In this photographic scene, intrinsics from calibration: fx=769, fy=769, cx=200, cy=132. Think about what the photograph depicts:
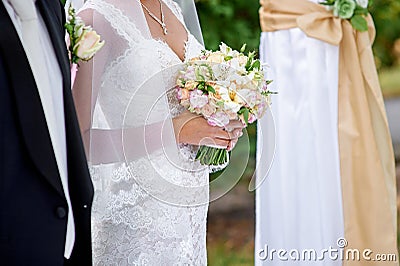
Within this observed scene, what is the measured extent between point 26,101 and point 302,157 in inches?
90.2

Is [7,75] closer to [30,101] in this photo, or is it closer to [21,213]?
[30,101]

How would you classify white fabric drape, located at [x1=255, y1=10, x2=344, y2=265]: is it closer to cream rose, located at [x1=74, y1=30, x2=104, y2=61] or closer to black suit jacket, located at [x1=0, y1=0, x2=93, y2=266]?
cream rose, located at [x1=74, y1=30, x2=104, y2=61]

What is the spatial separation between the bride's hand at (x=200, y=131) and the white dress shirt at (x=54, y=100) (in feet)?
2.26

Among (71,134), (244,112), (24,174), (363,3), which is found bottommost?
(24,174)

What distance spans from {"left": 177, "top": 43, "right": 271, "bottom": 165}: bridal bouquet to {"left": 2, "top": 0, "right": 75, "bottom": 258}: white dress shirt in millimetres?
669

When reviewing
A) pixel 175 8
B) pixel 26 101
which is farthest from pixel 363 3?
pixel 26 101

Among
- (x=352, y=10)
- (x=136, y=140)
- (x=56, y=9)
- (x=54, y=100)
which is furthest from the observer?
(x=352, y=10)

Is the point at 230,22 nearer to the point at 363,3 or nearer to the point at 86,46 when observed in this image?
the point at 363,3

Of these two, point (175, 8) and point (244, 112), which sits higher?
point (175, 8)

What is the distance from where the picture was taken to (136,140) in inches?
102

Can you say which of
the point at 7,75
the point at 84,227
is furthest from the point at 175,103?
the point at 7,75

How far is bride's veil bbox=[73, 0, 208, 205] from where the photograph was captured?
2580 mm

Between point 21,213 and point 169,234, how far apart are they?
834mm

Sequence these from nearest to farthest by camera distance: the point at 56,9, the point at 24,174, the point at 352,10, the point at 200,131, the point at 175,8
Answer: the point at 24,174
the point at 56,9
the point at 200,131
the point at 175,8
the point at 352,10
